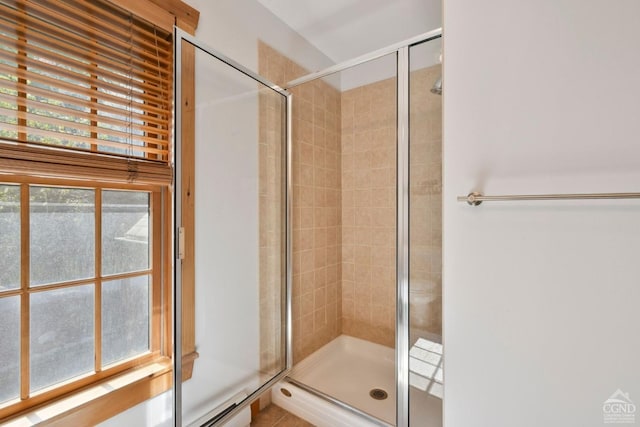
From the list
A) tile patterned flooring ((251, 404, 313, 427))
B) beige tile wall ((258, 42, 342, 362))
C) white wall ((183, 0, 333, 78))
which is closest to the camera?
white wall ((183, 0, 333, 78))

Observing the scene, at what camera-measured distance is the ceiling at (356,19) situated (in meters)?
1.52

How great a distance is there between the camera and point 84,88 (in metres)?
0.94

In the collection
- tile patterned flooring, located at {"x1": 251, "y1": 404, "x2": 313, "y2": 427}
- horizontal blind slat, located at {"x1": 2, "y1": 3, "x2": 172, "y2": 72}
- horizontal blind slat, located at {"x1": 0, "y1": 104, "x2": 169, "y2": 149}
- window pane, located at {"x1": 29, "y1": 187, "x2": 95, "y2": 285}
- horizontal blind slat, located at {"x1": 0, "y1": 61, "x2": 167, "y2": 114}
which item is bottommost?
tile patterned flooring, located at {"x1": 251, "y1": 404, "x2": 313, "y2": 427}

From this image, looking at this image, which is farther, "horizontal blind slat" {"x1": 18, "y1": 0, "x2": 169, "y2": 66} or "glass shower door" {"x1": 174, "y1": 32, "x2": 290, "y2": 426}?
"glass shower door" {"x1": 174, "y1": 32, "x2": 290, "y2": 426}

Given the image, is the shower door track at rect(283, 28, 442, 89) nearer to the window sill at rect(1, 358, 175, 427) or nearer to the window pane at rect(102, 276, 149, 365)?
the window pane at rect(102, 276, 149, 365)

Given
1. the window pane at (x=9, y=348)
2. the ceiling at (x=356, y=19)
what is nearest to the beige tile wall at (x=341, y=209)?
the ceiling at (x=356, y=19)

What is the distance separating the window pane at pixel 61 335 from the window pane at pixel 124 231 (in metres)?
0.12

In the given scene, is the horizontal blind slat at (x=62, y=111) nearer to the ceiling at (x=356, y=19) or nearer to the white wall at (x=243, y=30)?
the white wall at (x=243, y=30)

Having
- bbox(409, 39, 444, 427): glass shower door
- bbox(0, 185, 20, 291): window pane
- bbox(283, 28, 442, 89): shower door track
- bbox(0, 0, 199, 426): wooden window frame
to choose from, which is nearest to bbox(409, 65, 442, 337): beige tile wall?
bbox(409, 39, 444, 427): glass shower door

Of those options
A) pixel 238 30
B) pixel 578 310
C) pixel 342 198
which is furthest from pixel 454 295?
pixel 238 30

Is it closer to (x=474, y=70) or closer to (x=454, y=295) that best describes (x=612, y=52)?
(x=474, y=70)

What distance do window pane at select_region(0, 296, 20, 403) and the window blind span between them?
17.2 inches

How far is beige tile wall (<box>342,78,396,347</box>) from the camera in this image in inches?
76.4

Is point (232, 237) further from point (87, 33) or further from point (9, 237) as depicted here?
point (87, 33)
